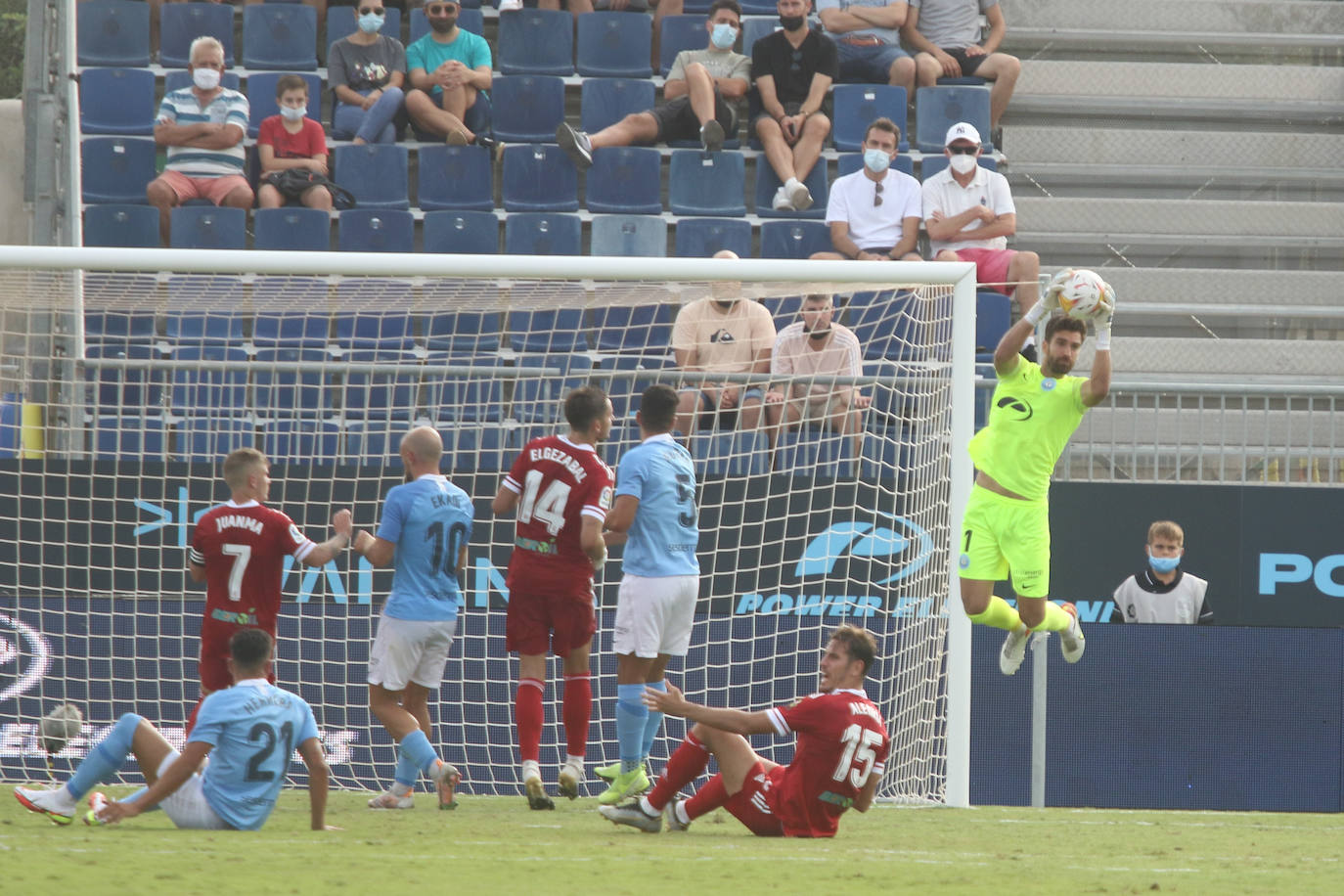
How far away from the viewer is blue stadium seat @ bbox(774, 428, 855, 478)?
361 inches

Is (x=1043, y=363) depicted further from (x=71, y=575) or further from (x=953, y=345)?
(x=71, y=575)

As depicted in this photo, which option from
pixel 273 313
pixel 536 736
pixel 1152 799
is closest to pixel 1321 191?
pixel 1152 799

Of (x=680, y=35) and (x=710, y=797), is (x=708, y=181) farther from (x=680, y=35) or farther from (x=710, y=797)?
(x=710, y=797)

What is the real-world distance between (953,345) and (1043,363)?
431 mm

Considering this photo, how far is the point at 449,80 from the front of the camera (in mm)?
12305

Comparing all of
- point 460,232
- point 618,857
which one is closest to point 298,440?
point 460,232

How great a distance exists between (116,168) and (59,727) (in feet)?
16.6

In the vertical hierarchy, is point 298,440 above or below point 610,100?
below

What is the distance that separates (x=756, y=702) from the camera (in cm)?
918

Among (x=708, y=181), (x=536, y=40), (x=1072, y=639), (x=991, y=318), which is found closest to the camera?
(x=1072, y=639)

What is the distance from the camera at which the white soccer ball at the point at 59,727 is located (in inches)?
323

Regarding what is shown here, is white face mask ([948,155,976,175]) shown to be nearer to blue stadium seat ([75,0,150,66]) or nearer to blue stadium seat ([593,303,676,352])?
blue stadium seat ([593,303,676,352])

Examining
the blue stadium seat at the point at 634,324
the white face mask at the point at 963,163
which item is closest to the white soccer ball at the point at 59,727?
the blue stadium seat at the point at 634,324

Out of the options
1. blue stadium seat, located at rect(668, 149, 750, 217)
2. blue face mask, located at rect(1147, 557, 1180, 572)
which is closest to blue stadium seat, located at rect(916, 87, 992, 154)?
blue stadium seat, located at rect(668, 149, 750, 217)
